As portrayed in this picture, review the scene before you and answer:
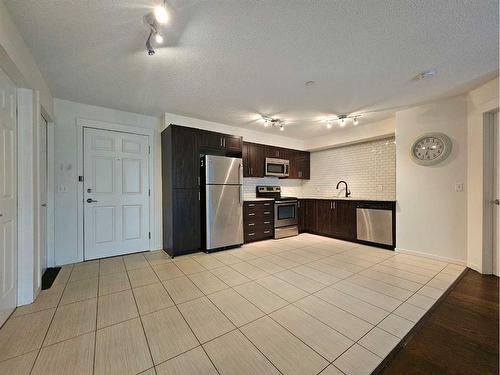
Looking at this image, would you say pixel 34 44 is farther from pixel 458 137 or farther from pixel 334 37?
pixel 458 137

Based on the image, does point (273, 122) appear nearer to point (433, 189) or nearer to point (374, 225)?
point (374, 225)

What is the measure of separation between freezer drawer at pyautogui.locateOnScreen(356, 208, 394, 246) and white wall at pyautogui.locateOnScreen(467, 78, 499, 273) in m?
1.00

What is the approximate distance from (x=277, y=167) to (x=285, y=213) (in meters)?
1.10

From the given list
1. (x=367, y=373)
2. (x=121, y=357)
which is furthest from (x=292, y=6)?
(x=121, y=357)

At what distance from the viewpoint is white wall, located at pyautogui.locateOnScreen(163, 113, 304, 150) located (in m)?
3.71

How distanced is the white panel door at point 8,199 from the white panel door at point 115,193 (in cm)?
132

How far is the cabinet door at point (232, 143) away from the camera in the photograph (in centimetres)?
399

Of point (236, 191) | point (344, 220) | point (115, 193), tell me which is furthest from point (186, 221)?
point (344, 220)

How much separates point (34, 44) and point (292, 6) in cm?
226

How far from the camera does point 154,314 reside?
185 centimetres

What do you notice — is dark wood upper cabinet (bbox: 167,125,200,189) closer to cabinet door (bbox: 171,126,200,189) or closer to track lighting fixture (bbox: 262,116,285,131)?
cabinet door (bbox: 171,126,200,189)

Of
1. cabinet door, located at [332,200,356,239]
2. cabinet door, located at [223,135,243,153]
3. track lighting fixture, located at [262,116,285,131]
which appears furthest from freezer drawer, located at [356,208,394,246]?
cabinet door, located at [223,135,243,153]

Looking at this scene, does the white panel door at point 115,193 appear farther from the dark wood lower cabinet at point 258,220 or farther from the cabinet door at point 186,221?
the dark wood lower cabinet at point 258,220

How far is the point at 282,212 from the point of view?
4.79 m
